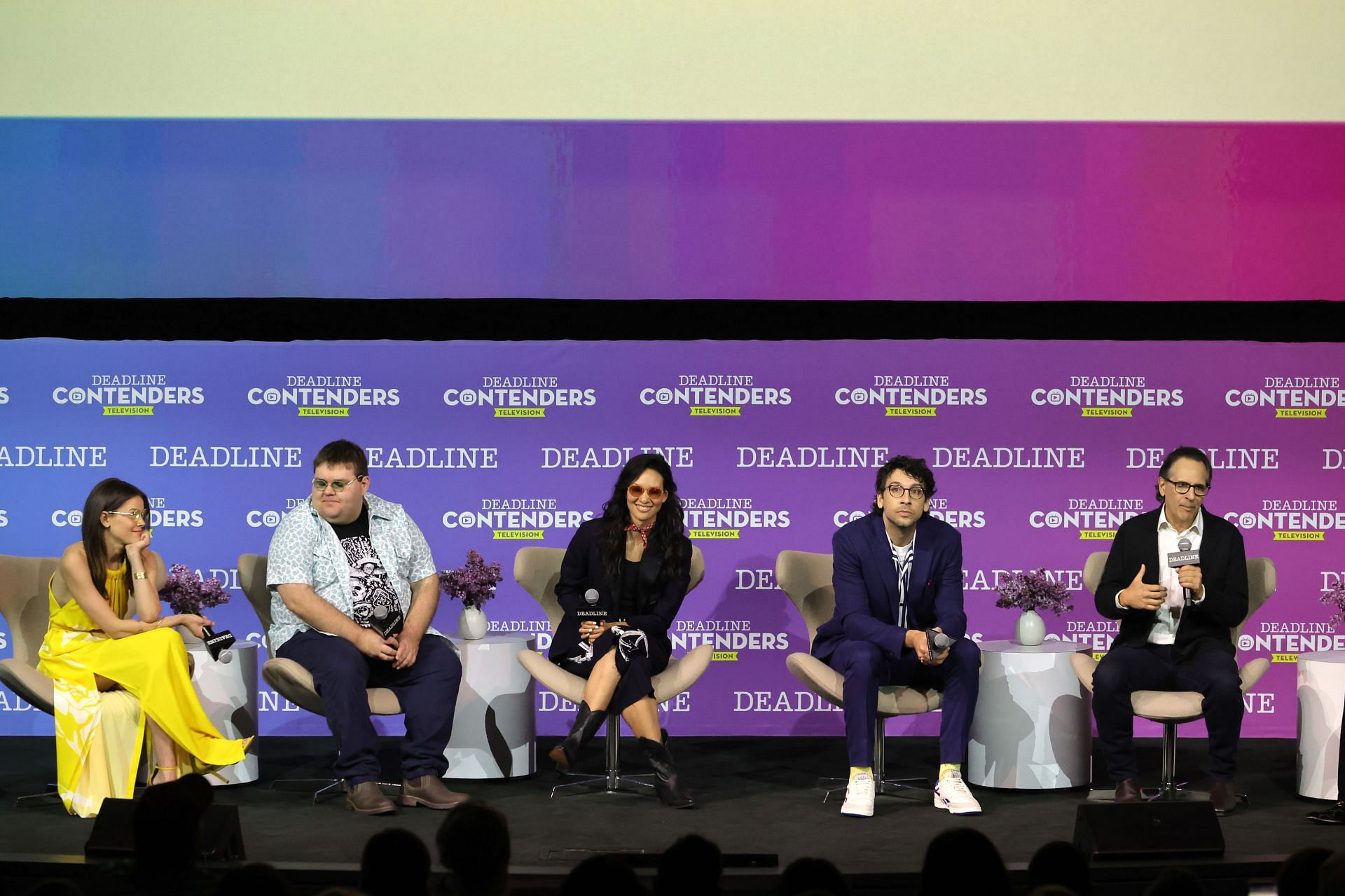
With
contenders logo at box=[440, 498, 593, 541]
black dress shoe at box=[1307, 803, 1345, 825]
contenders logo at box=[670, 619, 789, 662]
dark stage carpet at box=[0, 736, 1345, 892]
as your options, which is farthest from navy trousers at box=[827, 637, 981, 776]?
contenders logo at box=[440, 498, 593, 541]

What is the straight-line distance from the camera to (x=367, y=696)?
4.92 meters

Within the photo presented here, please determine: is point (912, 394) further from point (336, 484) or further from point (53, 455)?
point (53, 455)

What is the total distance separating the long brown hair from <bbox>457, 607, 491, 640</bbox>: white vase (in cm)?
124

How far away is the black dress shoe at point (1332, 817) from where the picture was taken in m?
4.55

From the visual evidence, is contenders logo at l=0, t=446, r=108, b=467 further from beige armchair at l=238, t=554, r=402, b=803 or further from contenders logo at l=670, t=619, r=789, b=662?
contenders logo at l=670, t=619, r=789, b=662

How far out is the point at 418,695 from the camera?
4953mm

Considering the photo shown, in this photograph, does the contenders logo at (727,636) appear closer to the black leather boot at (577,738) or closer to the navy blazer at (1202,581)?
the black leather boot at (577,738)

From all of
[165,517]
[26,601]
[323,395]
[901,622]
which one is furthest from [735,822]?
[165,517]

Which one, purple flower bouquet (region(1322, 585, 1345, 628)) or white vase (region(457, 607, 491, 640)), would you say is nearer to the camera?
purple flower bouquet (region(1322, 585, 1345, 628))

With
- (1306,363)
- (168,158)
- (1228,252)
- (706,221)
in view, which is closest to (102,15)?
(168,158)

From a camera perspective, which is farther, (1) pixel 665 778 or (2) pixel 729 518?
(2) pixel 729 518

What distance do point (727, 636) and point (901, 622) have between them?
1.30m

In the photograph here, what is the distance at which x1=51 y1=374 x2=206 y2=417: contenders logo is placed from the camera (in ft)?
20.9

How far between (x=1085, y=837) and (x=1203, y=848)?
32 cm
